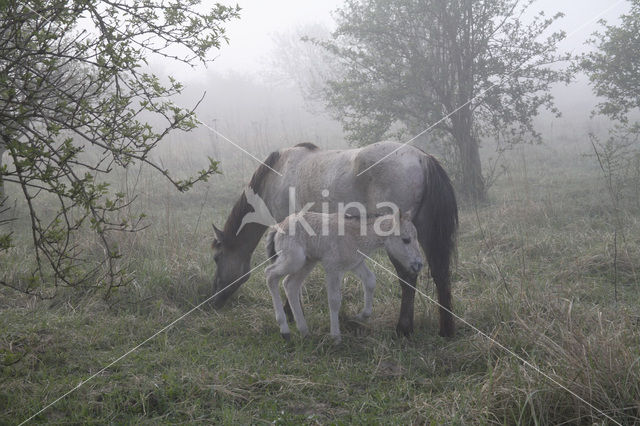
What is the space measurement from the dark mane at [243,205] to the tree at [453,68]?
15.9ft

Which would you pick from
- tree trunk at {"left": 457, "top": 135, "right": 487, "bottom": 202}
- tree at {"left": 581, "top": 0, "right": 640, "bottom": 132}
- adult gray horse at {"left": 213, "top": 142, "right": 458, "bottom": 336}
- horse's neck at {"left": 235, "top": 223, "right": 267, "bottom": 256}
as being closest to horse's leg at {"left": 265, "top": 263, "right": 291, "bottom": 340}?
adult gray horse at {"left": 213, "top": 142, "right": 458, "bottom": 336}

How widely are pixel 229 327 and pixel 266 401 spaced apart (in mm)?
1650

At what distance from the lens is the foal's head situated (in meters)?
4.61

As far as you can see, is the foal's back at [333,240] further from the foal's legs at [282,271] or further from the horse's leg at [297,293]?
the horse's leg at [297,293]

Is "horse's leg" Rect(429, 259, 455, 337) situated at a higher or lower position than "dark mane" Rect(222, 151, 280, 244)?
lower

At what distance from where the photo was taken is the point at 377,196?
5.24 m

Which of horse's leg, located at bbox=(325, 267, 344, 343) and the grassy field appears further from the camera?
horse's leg, located at bbox=(325, 267, 344, 343)

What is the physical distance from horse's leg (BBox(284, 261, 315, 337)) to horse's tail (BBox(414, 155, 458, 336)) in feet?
4.33

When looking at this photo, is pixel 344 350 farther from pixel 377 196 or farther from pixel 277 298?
pixel 377 196

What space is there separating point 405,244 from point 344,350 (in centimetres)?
124

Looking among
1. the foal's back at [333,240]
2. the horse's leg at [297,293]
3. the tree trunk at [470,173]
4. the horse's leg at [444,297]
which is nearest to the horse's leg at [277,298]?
the horse's leg at [297,293]

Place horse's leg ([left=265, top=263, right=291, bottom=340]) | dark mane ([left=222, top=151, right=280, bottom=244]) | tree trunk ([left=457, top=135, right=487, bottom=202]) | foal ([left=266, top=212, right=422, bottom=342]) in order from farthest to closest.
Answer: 1. tree trunk ([left=457, top=135, right=487, bottom=202])
2. dark mane ([left=222, top=151, right=280, bottom=244])
3. horse's leg ([left=265, top=263, right=291, bottom=340])
4. foal ([left=266, top=212, right=422, bottom=342])

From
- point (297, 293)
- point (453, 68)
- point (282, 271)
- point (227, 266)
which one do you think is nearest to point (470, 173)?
point (453, 68)

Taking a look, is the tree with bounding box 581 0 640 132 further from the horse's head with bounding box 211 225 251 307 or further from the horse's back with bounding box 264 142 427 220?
the horse's head with bounding box 211 225 251 307
